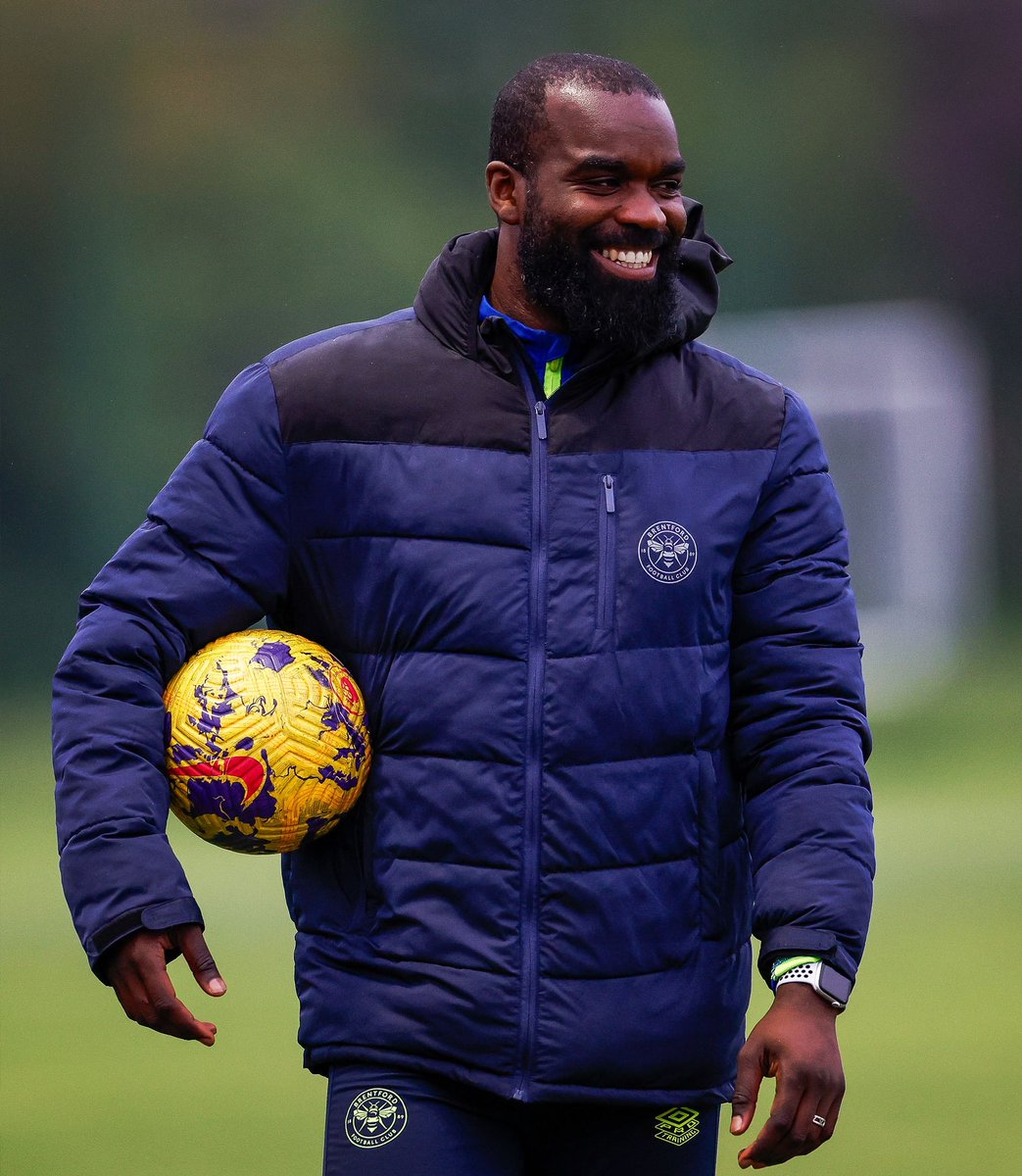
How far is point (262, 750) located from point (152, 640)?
23 cm

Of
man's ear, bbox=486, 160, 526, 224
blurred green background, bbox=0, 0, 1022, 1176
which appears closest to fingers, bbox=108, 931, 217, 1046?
man's ear, bbox=486, 160, 526, 224

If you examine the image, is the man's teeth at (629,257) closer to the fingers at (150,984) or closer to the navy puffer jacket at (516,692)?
the navy puffer jacket at (516,692)

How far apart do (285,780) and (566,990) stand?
51 centimetres

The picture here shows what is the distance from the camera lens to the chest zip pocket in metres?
3.28

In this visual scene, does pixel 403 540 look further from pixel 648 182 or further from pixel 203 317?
pixel 203 317

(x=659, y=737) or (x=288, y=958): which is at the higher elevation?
(x=659, y=737)

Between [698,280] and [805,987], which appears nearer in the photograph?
[805,987]

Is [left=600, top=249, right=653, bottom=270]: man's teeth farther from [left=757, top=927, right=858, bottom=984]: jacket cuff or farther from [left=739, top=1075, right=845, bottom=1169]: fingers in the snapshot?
[left=739, top=1075, right=845, bottom=1169]: fingers

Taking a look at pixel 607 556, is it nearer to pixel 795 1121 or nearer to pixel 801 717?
pixel 801 717

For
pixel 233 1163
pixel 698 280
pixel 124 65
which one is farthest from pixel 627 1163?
pixel 124 65

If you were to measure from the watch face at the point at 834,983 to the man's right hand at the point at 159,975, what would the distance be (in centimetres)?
84

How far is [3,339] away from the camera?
703 inches

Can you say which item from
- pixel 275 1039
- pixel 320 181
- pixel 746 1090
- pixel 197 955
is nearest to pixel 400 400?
pixel 197 955

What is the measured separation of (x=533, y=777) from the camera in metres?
3.22
